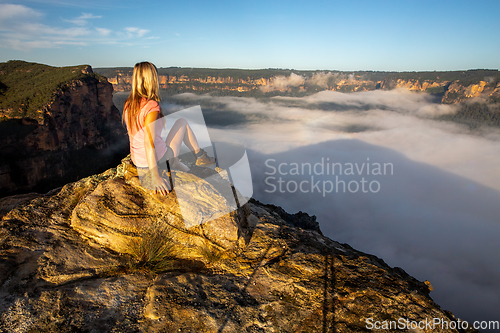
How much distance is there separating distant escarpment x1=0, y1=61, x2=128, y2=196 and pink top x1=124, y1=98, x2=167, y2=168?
2203 inches

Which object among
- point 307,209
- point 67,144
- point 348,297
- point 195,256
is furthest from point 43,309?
point 307,209

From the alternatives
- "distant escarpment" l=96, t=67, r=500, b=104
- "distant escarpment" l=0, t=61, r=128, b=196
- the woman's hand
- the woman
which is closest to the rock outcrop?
the woman's hand

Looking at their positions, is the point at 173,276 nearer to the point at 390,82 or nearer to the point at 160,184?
the point at 160,184

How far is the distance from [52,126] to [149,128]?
61555mm

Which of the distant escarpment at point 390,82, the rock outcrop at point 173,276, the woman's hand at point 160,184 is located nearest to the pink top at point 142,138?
the woman's hand at point 160,184

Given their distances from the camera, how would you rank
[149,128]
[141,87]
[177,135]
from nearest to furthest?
[149,128], [141,87], [177,135]

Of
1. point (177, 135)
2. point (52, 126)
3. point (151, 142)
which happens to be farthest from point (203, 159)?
point (52, 126)

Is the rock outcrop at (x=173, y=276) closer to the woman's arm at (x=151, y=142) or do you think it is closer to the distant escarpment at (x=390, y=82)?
the woman's arm at (x=151, y=142)

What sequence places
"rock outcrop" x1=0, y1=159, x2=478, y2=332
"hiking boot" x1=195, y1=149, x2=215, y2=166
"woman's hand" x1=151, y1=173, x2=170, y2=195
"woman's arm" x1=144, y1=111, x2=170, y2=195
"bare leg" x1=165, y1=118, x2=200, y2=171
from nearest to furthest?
"rock outcrop" x1=0, y1=159, x2=478, y2=332
"woman's arm" x1=144, y1=111, x2=170, y2=195
"woman's hand" x1=151, y1=173, x2=170, y2=195
"bare leg" x1=165, y1=118, x2=200, y2=171
"hiking boot" x1=195, y1=149, x2=215, y2=166

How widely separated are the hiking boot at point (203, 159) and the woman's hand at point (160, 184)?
4.13ft

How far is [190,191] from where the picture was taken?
15.6ft

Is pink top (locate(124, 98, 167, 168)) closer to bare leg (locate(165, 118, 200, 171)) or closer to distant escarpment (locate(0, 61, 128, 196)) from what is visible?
bare leg (locate(165, 118, 200, 171))

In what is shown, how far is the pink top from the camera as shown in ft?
13.9

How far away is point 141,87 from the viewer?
429 cm
